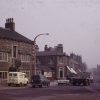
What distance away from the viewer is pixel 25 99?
25984 mm

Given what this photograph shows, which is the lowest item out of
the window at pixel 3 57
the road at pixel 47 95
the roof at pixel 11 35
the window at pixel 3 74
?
the road at pixel 47 95

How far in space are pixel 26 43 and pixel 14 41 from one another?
419 cm

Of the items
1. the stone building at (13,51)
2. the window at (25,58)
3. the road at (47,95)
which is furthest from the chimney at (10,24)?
the road at (47,95)

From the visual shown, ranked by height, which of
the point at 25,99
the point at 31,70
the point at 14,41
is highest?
the point at 14,41

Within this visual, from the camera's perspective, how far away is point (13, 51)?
59562 millimetres

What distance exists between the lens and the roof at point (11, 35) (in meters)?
58.1

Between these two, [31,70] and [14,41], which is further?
[31,70]

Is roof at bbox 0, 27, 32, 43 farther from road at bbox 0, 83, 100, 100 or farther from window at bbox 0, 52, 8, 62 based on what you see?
road at bbox 0, 83, 100, 100

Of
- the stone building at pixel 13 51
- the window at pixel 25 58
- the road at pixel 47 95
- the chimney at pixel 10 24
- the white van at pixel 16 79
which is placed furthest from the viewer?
the chimney at pixel 10 24

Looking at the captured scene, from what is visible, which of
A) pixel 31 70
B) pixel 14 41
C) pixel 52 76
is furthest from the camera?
pixel 52 76

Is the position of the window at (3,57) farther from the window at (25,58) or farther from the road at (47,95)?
the road at (47,95)

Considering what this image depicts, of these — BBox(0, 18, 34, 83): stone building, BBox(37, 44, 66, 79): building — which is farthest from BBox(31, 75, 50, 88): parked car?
BBox(37, 44, 66, 79): building

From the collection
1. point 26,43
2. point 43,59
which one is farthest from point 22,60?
point 43,59

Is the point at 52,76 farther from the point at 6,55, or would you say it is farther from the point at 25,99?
the point at 25,99
